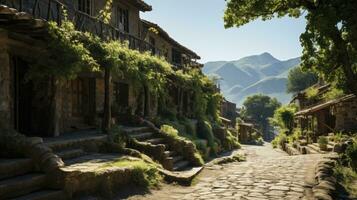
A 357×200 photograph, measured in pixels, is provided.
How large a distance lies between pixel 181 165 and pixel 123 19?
10.2 metres

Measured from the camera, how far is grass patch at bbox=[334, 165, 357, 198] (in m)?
9.78

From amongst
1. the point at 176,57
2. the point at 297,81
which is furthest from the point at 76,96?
the point at 297,81

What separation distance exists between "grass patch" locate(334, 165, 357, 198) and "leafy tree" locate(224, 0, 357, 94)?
8.32 feet

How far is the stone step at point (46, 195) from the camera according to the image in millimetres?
6516

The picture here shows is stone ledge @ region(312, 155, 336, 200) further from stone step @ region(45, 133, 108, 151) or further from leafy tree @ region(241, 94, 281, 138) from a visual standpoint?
leafy tree @ region(241, 94, 281, 138)

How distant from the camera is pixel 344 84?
1183 cm

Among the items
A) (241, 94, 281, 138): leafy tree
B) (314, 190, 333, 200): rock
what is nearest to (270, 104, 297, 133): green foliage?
(314, 190, 333, 200): rock

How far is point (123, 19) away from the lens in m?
20.3

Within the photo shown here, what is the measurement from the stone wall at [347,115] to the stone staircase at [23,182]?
20.6 m

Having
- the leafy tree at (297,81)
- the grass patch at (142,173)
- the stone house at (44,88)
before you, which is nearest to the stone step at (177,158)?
the stone house at (44,88)

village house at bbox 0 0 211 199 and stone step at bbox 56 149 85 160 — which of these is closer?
village house at bbox 0 0 211 199

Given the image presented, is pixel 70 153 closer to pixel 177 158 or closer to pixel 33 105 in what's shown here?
pixel 33 105

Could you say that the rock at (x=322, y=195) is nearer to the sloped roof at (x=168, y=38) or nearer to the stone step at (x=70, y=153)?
the stone step at (x=70, y=153)

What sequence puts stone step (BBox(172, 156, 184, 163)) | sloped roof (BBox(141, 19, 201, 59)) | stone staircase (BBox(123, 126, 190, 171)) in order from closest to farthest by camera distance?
stone staircase (BBox(123, 126, 190, 171)), stone step (BBox(172, 156, 184, 163)), sloped roof (BBox(141, 19, 201, 59))
